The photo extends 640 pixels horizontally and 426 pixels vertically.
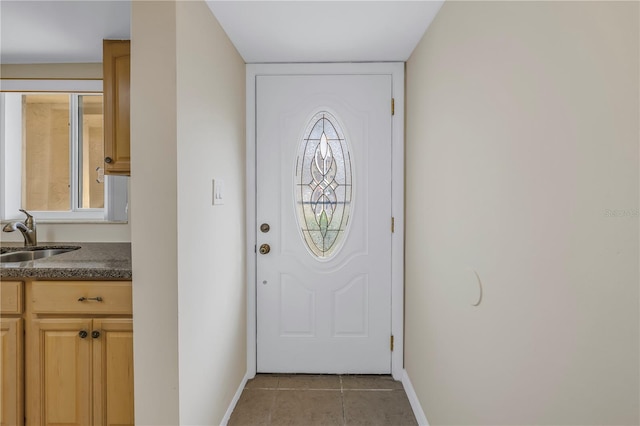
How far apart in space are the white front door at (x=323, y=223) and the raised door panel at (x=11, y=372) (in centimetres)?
132

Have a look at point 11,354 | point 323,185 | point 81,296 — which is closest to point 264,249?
point 323,185

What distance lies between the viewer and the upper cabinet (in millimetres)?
1908

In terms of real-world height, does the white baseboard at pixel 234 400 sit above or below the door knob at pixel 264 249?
below

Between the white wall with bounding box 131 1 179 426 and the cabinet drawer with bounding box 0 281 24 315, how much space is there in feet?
2.02

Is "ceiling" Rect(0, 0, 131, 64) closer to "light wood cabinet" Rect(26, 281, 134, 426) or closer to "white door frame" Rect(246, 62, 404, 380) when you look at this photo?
"white door frame" Rect(246, 62, 404, 380)

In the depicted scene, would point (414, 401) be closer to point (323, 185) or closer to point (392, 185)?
point (392, 185)

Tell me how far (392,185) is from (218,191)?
1213mm

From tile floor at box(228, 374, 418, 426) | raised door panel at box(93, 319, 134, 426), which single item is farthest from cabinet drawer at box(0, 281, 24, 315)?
tile floor at box(228, 374, 418, 426)

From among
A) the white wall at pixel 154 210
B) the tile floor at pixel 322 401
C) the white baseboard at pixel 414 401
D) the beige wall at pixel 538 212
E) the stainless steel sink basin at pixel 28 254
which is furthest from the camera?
the stainless steel sink basin at pixel 28 254

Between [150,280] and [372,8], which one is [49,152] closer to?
[150,280]

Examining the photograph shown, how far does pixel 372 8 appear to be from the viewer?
6.00ft

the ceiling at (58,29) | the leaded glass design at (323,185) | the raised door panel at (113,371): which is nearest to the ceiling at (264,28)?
the ceiling at (58,29)

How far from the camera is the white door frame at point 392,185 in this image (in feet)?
8.36

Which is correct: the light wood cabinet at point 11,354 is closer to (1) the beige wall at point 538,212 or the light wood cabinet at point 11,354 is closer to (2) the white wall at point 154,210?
(2) the white wall at point 154,210
